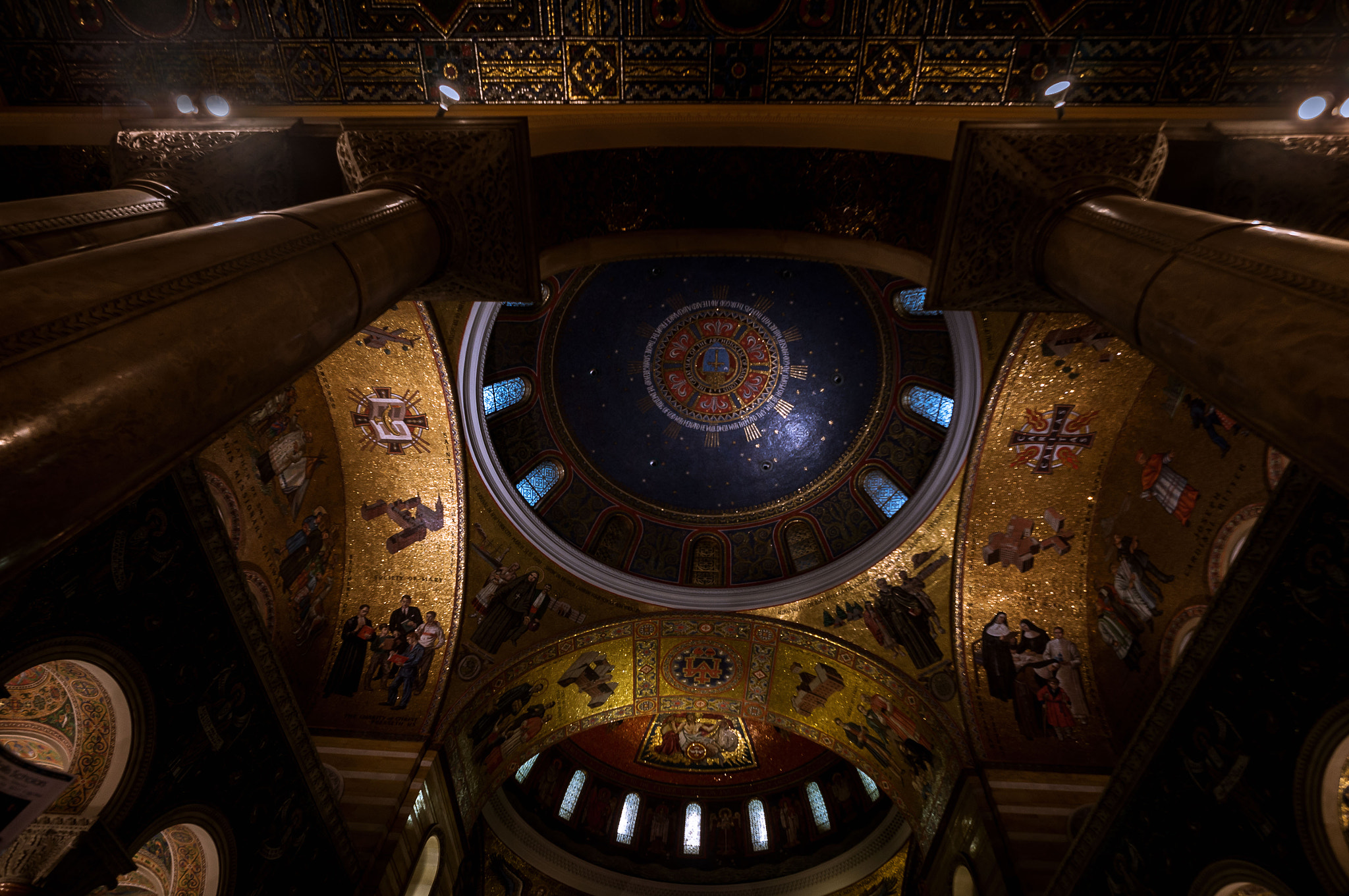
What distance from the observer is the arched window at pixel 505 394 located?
10219 mm

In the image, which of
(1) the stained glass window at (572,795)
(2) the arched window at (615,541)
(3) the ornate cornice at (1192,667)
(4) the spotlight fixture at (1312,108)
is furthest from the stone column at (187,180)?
(1) the stained glass window at (572,795)

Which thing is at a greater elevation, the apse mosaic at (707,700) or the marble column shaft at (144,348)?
the apse mosaic at (707,700)

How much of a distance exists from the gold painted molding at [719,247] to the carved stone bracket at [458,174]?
36.9 inches

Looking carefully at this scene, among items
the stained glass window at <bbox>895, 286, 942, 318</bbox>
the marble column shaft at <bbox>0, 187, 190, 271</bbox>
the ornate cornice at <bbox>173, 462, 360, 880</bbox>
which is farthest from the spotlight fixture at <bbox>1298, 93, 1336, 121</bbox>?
the ornate cornice at <bbox>173, 462, 360, 880</bbox>

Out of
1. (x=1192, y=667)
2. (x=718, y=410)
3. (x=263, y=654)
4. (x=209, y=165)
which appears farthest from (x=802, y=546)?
(x=209, y=165)

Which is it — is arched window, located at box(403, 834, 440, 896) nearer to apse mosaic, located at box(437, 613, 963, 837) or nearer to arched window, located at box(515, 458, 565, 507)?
apse mosaic, located at box(437, 613, 963, 837)

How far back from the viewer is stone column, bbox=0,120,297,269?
3.58m

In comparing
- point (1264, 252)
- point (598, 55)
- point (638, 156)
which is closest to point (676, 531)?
point (638, 156)

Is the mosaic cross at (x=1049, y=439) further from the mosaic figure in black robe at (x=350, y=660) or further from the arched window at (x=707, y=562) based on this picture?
the mosaic figure in black robe at (x=350, y=660)

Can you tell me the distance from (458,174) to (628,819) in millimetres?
15718

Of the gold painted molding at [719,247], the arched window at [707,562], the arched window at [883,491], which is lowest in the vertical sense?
the gold painted molding at [719,247]

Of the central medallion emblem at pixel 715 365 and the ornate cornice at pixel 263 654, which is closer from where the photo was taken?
the ornate cornice at pixel 263 654

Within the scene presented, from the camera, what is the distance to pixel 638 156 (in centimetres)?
530

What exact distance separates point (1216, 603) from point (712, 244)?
17.8 ft
